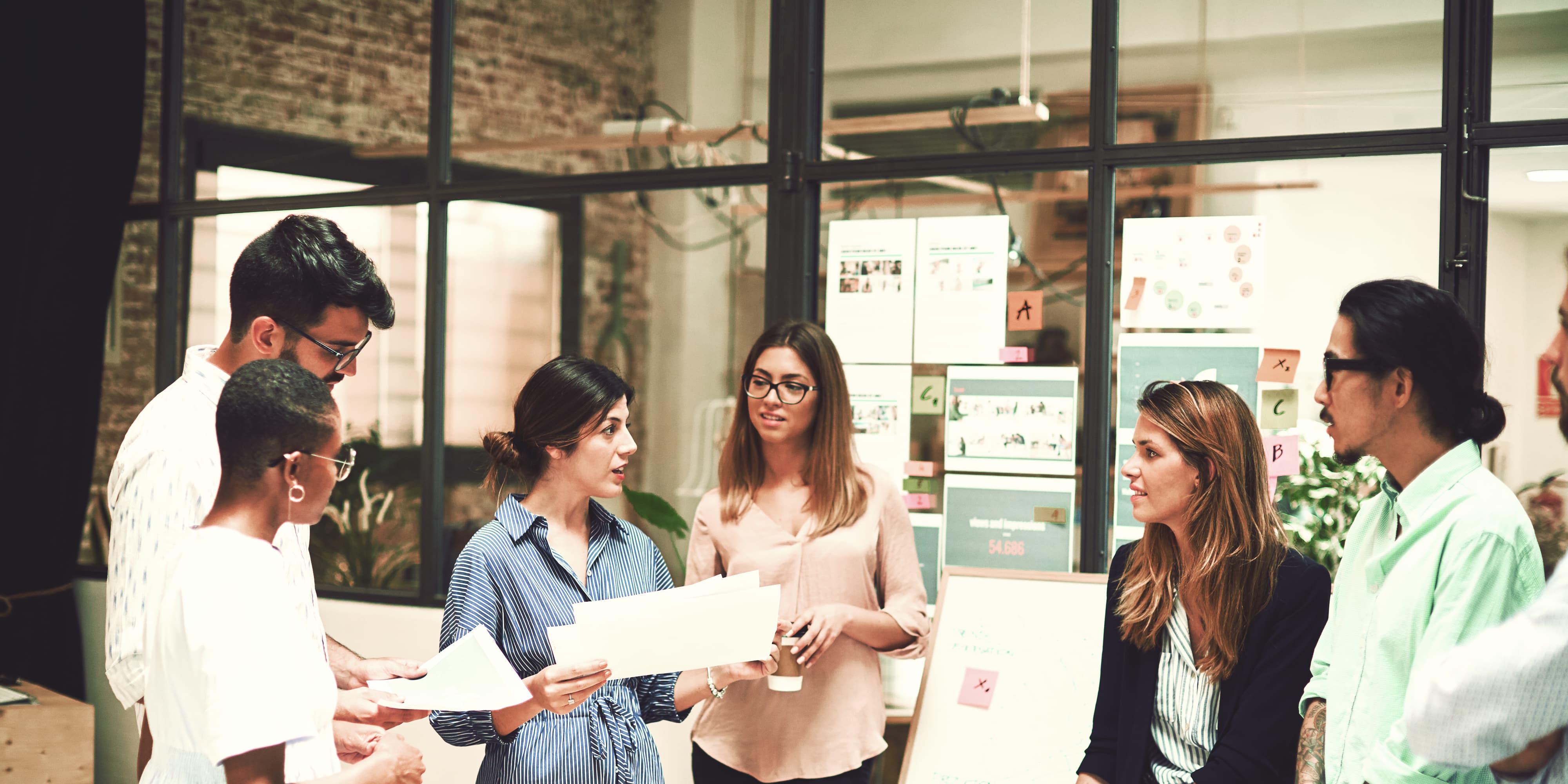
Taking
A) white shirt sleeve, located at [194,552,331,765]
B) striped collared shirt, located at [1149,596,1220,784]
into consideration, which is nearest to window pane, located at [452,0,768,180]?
striped collared shirt, located at [1149,596,1220,784]

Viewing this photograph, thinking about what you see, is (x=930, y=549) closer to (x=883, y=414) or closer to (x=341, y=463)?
(x=883, y=414)

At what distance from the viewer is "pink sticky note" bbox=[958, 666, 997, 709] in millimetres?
2959

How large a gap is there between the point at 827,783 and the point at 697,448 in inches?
66.1

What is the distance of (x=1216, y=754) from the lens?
213cm

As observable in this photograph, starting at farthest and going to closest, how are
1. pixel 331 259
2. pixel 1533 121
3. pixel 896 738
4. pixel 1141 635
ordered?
pixel 896 738
pixel 1533 121
pixel 1141 635
pixel 331 259

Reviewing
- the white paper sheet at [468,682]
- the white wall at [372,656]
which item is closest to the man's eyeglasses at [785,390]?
the white paper sheet at [468,682]

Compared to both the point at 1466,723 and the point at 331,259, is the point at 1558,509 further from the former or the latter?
the point at 331,259

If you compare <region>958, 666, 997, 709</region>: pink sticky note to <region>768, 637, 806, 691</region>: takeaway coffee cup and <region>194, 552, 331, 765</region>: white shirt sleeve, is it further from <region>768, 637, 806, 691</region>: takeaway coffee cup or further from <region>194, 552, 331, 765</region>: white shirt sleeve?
<region>194, 552, 331, 765</region>: white shirt sleeve

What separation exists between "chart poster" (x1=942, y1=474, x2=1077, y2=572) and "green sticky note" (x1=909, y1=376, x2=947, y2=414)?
8.1 inches

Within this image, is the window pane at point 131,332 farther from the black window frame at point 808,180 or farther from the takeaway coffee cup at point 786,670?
the takeaway coffee cup at point 786,670

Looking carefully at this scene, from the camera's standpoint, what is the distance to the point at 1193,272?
3.26m

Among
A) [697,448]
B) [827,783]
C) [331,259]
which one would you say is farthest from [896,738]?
[331,259]

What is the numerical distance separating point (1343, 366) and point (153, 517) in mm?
1887

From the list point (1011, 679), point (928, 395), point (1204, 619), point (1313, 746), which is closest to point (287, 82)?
point (928, 395)
